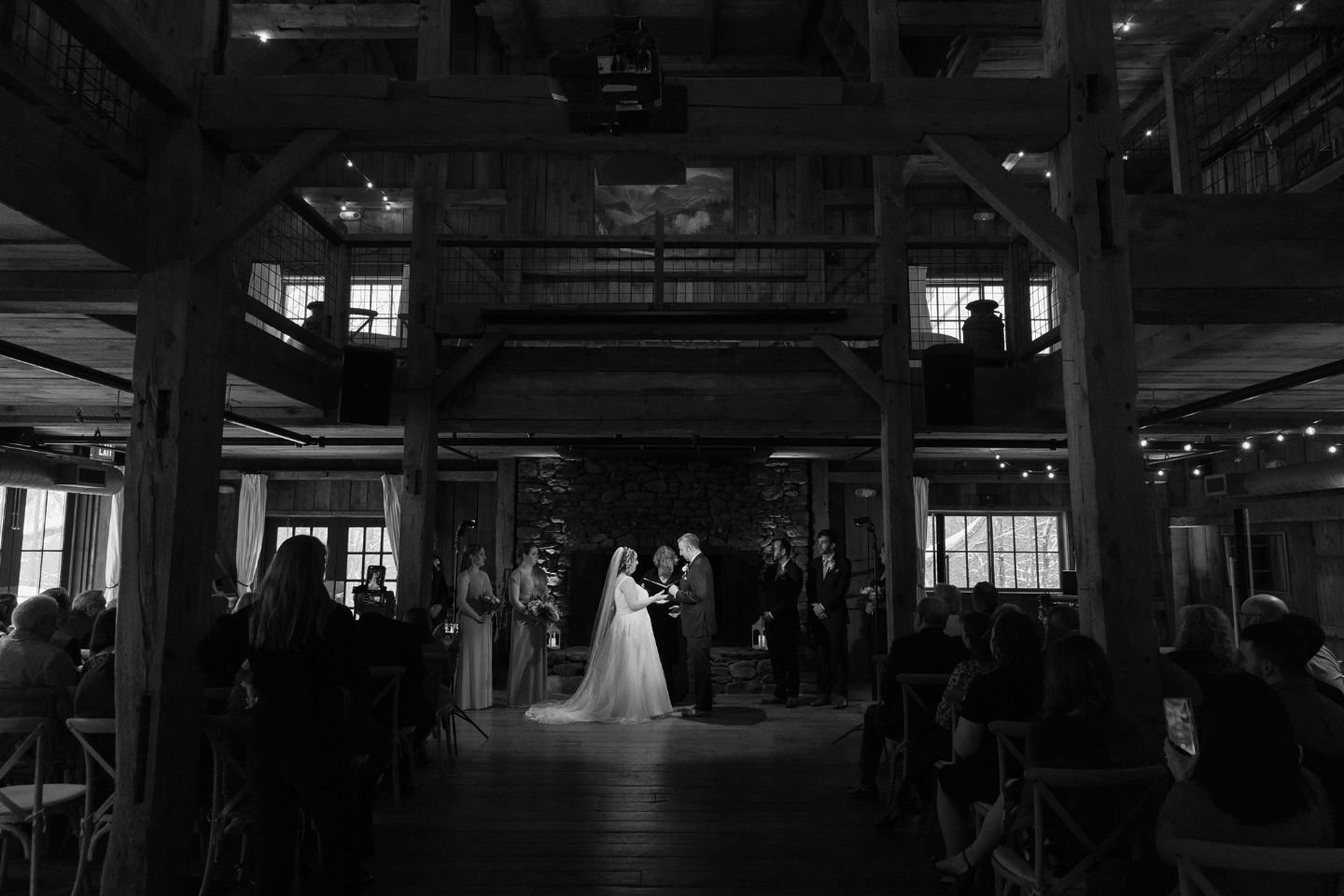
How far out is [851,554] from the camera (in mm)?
13297

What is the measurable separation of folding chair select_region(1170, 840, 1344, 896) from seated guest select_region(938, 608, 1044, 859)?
1561mm

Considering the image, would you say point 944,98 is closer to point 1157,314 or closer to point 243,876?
point 1157,314

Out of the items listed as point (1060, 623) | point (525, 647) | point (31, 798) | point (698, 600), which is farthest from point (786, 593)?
point (31, 798)

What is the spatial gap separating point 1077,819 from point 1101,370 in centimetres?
197

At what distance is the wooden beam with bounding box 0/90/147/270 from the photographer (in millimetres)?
3236

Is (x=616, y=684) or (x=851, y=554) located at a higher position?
(x=851, y=554)

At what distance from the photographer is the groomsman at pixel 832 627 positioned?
9.80 m

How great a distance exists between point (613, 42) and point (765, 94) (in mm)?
763

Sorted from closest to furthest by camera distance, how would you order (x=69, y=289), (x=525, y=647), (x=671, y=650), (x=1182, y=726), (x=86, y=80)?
(x=1182, y=726) → (x=69, y=289) → (x=86, y=80) → (x=525, y=647) → (x=671, y=650)

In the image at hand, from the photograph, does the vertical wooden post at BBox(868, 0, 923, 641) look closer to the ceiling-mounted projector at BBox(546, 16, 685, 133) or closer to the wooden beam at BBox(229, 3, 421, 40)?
the ceiling-mounted projector at BBox(546, 16, 685, 133)

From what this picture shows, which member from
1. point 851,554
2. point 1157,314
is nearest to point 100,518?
point 851,554

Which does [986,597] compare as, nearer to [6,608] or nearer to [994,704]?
[994,704]

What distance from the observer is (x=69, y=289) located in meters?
4.40

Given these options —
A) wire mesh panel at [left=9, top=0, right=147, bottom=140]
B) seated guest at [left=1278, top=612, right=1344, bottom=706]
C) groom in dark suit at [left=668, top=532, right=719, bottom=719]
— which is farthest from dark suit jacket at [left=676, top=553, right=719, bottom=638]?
wire mesh panel at [left=9, top=0, right=147, bottom=140]
